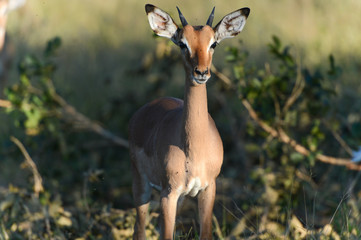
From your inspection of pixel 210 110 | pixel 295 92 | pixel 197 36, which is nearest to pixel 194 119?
pixel 197 36

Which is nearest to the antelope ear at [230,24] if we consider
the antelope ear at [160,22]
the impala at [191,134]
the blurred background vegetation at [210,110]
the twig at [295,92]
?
the impala at [191,134]

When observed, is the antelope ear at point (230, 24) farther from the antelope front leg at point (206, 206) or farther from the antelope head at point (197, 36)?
the antelope front leg at point (206, 206)

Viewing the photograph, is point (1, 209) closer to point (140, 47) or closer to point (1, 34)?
point (1, 34)

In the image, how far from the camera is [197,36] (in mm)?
2939

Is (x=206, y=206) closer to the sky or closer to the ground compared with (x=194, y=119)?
closer to the ground

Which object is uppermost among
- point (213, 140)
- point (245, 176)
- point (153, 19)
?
point (153, 19)

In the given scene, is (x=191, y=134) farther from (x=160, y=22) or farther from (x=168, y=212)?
(x=160, y=22)

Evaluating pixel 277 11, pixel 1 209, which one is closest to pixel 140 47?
pixel 277 11

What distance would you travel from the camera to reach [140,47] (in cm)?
897

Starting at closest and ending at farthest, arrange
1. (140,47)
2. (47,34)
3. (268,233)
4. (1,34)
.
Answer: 1. (268,233)
2. (1,34)
3. (140,47)
4. (47,34)

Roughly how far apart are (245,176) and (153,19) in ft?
12.2

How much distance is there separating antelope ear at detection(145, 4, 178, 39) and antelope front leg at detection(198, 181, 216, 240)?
86cm

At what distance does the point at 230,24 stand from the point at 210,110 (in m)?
3.93

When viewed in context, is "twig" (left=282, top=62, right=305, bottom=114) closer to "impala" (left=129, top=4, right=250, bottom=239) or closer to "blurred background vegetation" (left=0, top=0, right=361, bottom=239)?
"blurred background vegetation" (left=0, top=0, right=361, bottom=239)
